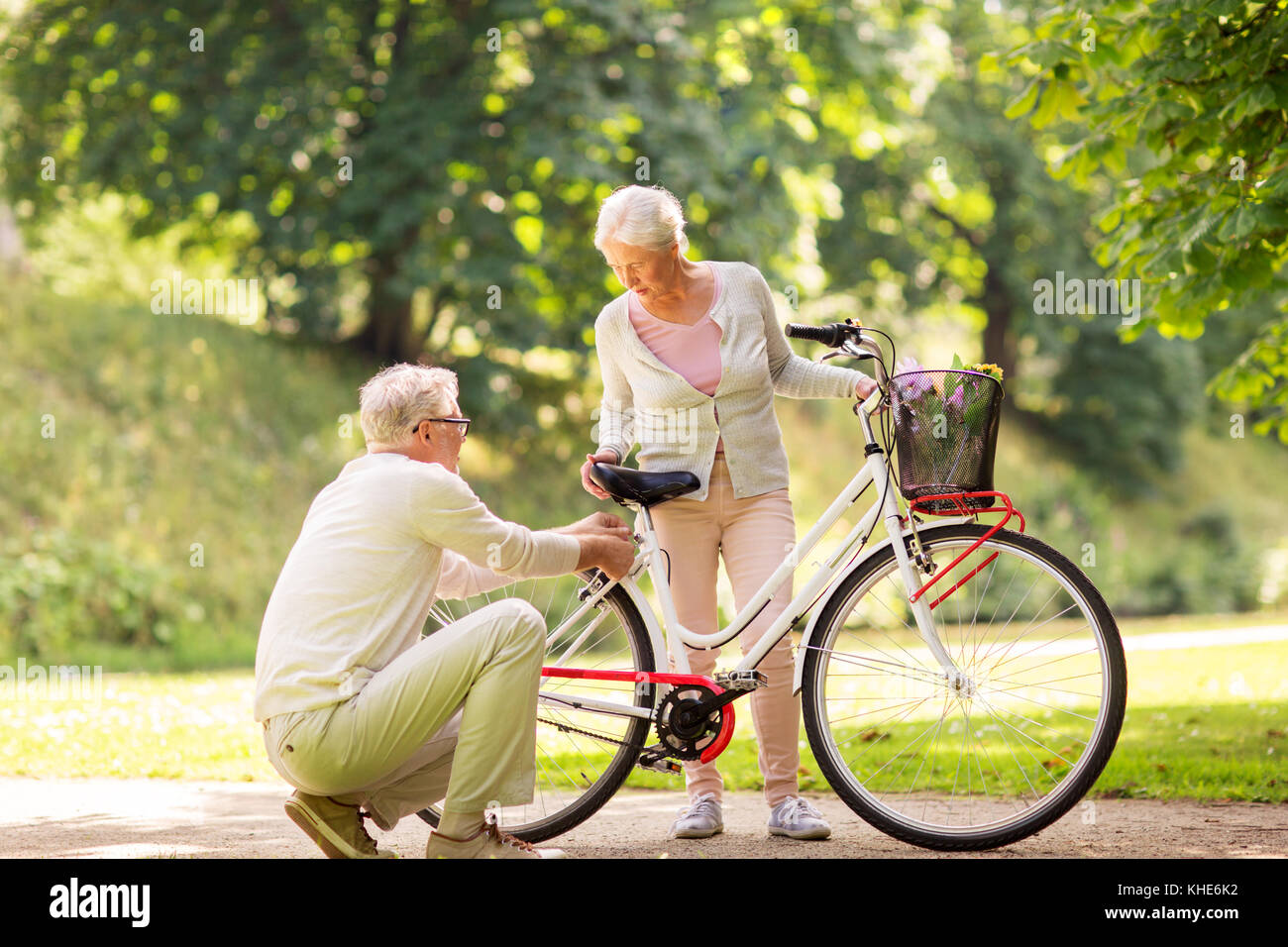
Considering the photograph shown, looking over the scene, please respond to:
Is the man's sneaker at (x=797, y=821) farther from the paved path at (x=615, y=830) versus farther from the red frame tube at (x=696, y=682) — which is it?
the red frame tube at (x=696, y=682)

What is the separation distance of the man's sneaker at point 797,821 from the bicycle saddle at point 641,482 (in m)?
1.08

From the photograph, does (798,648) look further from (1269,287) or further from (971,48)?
(971,48)

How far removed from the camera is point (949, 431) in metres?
3.70

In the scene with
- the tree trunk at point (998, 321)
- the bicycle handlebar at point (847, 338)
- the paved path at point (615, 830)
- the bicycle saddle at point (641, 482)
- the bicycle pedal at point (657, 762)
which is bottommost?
the paved path at point (615, 830)

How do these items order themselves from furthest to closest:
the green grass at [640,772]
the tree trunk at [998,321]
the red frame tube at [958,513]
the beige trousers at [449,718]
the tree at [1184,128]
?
the tree trunk at [998,321]
the green grass at [640,772]
the tree at [1184,128]
the red frame tube at [958,513]
the beige trousers at [449,718]

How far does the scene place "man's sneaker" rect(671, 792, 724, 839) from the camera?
428cm

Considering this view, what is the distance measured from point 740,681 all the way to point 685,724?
0.73 ft

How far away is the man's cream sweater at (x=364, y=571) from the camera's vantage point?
349 centimetres

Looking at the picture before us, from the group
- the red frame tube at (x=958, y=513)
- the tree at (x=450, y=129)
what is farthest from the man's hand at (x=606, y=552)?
the tree at (x=450, y=129)

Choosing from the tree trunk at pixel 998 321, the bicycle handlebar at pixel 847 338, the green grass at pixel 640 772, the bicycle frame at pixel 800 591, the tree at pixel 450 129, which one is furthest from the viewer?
the tree trunk at pixel 998 321

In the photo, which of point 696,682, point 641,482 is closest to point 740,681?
point 696,682

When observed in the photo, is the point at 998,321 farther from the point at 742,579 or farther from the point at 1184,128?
the point at 742,579

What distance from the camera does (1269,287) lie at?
5648mm

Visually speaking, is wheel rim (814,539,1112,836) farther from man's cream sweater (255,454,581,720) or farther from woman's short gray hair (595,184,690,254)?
woman's short gray hair (595,184,690,254)
